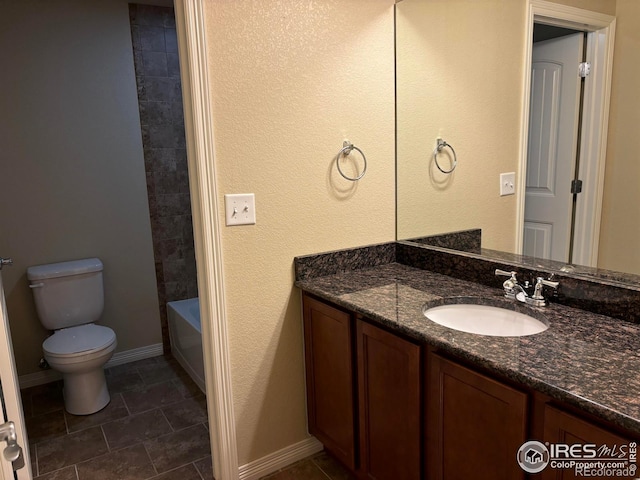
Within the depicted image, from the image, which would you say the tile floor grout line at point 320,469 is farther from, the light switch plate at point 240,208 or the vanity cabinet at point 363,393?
the light switch plate at point 240,208

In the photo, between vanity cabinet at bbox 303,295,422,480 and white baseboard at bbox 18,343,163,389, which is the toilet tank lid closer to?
white baseboard at bbox 18,343,163,389

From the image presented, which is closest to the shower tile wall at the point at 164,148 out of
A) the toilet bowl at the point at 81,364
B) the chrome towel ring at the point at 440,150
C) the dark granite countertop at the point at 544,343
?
the toilet bowl at the point at 81,364

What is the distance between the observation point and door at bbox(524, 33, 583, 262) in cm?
152

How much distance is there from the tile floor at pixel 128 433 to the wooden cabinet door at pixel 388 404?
2.75 feet

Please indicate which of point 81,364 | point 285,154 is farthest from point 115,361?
point 285,154

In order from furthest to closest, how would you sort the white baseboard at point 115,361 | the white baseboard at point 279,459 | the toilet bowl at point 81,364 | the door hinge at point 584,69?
the white baseboard at point 115,361, the toilet bowl at point 81,364, the white baseboard at point 279,459, the door hinge at point 584,69

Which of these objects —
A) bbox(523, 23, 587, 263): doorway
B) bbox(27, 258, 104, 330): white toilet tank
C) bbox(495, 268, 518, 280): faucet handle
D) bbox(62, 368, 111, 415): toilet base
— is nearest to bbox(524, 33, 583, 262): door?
bbox(523, 23, 587, 263): doorway

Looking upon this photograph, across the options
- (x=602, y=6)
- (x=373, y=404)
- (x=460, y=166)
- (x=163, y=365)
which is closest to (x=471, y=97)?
(x=460, y=166)

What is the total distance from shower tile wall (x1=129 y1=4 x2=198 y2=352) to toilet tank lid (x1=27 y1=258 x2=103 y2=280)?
446 millimetres

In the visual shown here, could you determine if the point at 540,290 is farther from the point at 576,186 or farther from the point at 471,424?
the point at 471,424

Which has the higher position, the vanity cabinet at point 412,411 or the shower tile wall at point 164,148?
the shower tile wall at point 164,148

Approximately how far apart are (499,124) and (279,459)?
1.70 meters

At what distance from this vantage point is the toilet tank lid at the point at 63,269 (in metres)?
2.69

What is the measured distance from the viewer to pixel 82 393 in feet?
8.38
